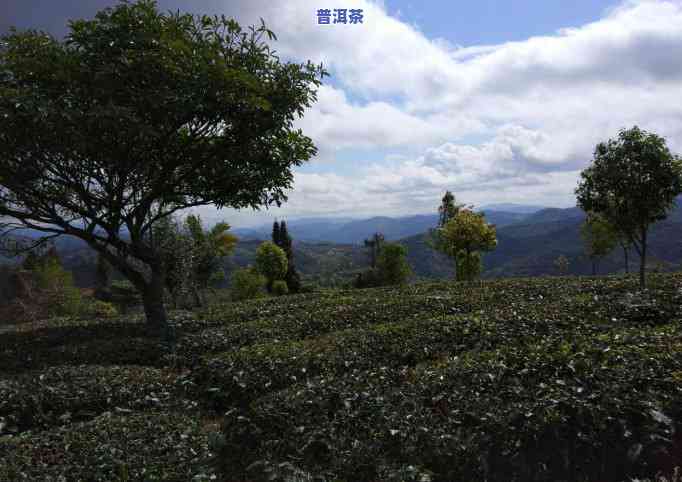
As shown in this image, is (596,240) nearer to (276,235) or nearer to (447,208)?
(447,208)

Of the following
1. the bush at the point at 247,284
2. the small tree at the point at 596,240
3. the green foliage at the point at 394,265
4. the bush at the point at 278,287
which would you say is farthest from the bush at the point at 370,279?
the small tree at the point at 596,240

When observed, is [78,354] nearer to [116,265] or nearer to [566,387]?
[116,265]

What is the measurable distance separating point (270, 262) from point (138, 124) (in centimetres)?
4597

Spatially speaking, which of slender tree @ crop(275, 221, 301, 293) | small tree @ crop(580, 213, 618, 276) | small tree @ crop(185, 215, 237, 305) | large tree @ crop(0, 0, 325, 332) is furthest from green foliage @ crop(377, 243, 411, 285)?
large tree @ crop(0, 0, 325, 332)

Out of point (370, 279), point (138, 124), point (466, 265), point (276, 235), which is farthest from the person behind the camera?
point (276, 235)

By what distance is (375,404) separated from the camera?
24.4 ft

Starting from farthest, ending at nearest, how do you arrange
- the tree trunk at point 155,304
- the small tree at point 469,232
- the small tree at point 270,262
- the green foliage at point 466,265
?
the small tree at point 270,262, the green foliage at point 466,265, the small tree at point 469,232, the tree trunk at point 155,304

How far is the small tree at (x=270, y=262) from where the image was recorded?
56625 mm

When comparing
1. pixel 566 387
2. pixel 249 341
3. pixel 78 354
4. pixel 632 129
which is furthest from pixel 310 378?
pixel 632 129

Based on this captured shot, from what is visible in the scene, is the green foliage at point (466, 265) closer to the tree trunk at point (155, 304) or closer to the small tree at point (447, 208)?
the small tree at point (447, 208)

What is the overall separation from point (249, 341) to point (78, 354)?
17.7ft

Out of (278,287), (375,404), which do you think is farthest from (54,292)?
(375,404)

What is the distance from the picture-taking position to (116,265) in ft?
48.8

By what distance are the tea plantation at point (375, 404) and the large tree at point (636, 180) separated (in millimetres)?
5695
